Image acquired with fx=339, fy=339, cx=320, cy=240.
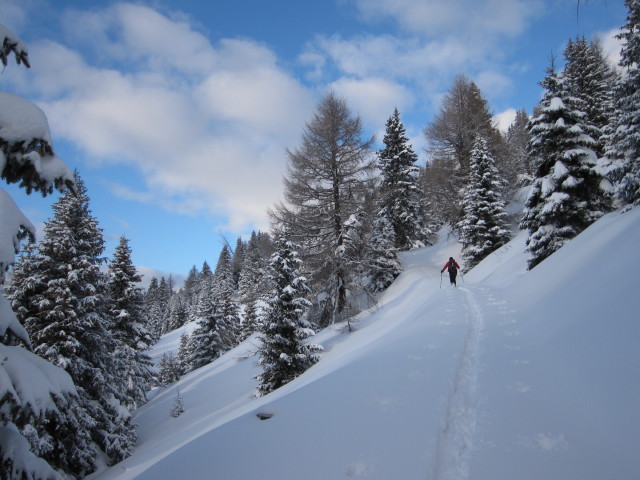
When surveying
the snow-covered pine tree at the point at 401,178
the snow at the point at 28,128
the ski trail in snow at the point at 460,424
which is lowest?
the ski trail in snow at the point at 460,424

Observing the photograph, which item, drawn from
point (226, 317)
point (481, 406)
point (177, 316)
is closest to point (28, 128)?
point (481, 406)

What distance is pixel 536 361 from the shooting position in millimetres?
6102

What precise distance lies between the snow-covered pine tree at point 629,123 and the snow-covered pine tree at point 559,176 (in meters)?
1.78

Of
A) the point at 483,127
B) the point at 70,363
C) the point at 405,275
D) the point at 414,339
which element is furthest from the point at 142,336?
the point at 483,127

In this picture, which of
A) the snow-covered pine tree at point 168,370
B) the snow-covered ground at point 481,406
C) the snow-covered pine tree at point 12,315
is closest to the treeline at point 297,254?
the snow-covered ground at point 481,406

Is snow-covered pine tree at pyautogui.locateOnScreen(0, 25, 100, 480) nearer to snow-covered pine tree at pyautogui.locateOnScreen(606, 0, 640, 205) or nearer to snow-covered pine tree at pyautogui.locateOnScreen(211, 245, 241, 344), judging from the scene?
snow-covered pine tree at pyautogui.locateOnScreen(606, 0, 640, 205)

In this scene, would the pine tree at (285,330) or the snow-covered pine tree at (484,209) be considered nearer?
the pine tree at (285,330)

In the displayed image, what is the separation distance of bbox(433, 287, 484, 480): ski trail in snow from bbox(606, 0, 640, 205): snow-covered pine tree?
8834 mm

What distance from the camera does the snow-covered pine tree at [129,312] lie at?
2038 cm

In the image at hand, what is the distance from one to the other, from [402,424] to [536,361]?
3.15 meters

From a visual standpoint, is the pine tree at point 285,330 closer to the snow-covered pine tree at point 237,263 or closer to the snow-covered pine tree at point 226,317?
the snow-covered pine tree at point 226,317

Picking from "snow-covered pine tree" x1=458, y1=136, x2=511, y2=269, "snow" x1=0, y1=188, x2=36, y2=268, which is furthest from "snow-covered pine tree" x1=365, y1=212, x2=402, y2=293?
"snow" x1=0, y1=188, x2=36, y2=268

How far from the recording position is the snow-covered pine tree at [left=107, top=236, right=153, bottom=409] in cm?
2038

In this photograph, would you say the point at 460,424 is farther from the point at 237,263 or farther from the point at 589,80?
the point at 237,263
